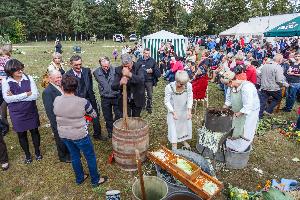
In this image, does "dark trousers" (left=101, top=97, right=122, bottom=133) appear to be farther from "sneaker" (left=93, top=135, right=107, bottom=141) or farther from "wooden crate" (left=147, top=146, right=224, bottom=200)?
"wooden crate" (left=147, top=146, right=224, bottom=200)

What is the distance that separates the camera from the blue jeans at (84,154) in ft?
13.6

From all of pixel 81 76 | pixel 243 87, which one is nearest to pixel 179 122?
pixel 243 87

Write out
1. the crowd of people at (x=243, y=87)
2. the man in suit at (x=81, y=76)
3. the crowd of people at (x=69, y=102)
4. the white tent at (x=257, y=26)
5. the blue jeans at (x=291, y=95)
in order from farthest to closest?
the white tent at (x=257, y=26), the blue jeans at (x=291, y=95), the man in suit at (x=81, y=76), the crowd of people at (x=243, y=87), the crowd of people at (x=69, y=102)

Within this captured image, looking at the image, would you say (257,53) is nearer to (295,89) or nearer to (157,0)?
(295,89)

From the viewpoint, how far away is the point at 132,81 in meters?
5.19

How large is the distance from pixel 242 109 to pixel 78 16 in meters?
56.5

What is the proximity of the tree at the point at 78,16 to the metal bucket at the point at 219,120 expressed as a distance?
5364 cm

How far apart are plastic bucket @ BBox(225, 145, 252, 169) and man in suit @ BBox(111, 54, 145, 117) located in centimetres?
208

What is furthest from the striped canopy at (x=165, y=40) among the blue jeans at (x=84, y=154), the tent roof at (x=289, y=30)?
the blue jeans at (x=84, y=154)

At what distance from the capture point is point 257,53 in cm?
1953

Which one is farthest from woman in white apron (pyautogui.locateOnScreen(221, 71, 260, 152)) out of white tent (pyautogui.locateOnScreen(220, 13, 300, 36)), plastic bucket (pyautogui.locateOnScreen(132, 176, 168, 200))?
white tent (pyautogui.locateOnScreen(220, 13, 300, 36))

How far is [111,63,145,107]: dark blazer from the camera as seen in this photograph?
5.25 meters

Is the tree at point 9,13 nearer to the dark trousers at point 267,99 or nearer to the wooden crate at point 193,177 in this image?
the dark trousers at point 267,99

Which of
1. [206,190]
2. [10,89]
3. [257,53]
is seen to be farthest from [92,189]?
[257,53]
